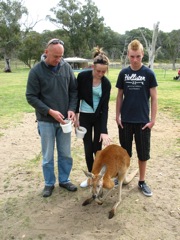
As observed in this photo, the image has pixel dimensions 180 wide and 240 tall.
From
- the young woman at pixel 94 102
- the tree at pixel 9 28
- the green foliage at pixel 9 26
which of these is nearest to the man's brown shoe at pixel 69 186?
the young woman at pixel 94 102

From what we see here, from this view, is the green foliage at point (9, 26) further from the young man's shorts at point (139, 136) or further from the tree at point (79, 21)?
the young man's shorts at point (139, 136)

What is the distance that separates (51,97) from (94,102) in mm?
515

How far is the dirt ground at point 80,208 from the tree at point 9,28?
3607 cm

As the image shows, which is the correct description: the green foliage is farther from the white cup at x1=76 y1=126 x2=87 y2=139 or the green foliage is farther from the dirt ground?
the white cup at x1=76 y1=126 x2=87 y2=139

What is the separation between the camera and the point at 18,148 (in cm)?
539

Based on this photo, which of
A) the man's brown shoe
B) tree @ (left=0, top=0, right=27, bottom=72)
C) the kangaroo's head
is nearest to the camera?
the kangaroo's head

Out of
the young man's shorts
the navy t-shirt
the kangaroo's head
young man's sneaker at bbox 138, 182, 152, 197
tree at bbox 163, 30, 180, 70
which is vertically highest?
tree at bbox 163, 30, 180, 70

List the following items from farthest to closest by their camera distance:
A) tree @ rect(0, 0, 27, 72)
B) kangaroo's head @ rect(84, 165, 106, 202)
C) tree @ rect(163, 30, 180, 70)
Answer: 1. tree @ rect(163, 30, 180, 70)
2. tree @ rect(0, 0, 27, 72)
3. kangaroo's head @ rect(84, 165, 106, 202)

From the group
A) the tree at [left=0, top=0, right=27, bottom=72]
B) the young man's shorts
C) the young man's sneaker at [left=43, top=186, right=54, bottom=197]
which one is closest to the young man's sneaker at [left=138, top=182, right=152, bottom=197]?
the young man's shorts

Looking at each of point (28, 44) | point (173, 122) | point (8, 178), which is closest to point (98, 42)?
point (28, 44)

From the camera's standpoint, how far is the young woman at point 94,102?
3.21 metres

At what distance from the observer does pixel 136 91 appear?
3139mm

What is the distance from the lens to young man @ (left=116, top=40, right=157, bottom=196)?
121 inches

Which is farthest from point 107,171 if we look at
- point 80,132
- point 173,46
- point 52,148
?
point 173,46
